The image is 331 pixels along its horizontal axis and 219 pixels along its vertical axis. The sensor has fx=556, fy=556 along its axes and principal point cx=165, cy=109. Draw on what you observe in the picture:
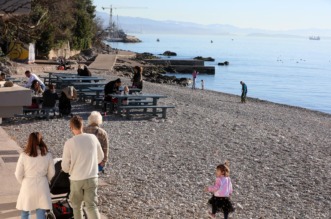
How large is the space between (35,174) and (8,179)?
11.0 feet

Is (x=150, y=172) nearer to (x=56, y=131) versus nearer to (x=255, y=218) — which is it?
(x=255, y=218)

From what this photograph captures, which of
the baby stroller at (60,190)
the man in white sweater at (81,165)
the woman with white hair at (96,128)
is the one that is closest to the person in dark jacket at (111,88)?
the woman with white hair at (96,128)

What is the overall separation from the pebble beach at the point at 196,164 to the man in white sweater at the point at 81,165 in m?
1.67

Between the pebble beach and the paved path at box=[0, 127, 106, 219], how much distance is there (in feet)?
1.54

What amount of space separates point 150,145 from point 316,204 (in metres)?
4.77

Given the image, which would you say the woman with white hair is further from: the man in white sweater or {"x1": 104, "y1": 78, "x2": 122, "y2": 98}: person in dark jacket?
{"x1": 104, "y1": 78, "x2": 122, "y2": 98}: person in dark jacket

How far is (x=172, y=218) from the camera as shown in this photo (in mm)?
7988

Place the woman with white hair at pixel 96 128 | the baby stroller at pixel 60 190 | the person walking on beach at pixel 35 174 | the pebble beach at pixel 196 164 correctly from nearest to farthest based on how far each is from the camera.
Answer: the person walking on beach at pixel 35 174 < the baby stroller at pixel 60 190 < the woman with white hair at pixel 96 128 < the pebble beach at pixel 196 164

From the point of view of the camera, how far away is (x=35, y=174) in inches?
227

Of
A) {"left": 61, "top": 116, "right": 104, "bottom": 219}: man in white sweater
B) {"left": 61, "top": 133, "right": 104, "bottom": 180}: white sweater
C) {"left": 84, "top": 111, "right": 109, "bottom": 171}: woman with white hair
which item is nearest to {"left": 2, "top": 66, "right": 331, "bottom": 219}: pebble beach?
{"left": 84, "top": 111, "right": 109, "bottom": 171}: woman with white hair

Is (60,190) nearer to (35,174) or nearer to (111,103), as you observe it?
(35,174)

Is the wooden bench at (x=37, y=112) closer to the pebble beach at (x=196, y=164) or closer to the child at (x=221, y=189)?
the pebble beach at (x=196, y=164)

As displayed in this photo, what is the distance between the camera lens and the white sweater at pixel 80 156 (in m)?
Result: 5.83

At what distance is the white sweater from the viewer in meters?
5.83
